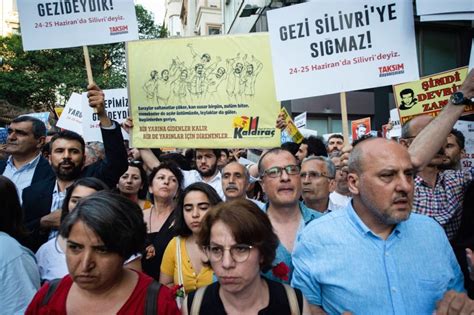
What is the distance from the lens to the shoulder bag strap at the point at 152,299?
1.91 meters

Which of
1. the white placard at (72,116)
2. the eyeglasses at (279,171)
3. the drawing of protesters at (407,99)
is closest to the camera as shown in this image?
the eyeglasses at (279,171)

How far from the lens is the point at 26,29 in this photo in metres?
4.34

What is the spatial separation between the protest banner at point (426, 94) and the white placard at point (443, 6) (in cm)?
216

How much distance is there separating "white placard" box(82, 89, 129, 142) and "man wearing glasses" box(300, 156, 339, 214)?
3600mm

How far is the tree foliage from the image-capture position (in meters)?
22.7

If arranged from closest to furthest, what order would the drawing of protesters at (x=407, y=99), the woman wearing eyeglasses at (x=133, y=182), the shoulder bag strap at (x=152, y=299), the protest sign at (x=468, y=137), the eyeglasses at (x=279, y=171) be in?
the shoulder bag strap at (x=152, y=299)
the eyeglasses at (x=279, y=171)
the woman wearing eyeglasses at (x=133, y=182)
the protest sign at (x=468, y=137)
the drawing of protesters at (x=407, y=99)

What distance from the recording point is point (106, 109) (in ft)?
22.1

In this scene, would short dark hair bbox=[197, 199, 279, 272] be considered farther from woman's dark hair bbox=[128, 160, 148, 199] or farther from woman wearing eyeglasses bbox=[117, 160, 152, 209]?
woman's dark hair bbox=[128, 160, 148, 199]

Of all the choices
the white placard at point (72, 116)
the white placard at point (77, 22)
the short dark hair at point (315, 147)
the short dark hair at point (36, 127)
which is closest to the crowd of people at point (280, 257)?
the short dark hair at point (36, 127)

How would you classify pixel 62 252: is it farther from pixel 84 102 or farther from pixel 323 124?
pixel 323 124

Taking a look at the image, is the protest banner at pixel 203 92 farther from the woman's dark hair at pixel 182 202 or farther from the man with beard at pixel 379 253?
the man with beard at pixel 379 253

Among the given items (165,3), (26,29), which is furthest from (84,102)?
(165,3)

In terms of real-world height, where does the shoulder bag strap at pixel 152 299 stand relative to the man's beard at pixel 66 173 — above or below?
below

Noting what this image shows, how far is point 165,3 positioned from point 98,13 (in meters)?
57.6
